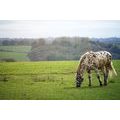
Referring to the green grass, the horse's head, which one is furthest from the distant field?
the horse's head

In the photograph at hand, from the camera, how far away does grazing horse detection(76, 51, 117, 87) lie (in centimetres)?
747

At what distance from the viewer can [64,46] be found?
746 centimetres

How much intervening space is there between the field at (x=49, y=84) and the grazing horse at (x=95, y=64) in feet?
0.22

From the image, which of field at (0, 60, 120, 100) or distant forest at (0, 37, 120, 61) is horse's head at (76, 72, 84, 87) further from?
distant forest at (0, 37, 120, 61)

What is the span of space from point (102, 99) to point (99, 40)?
0.78 metres

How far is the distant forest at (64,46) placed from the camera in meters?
7.43

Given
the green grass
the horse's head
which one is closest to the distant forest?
the green grass

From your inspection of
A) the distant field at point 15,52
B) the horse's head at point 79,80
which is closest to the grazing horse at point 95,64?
the horse's head at point 79,80

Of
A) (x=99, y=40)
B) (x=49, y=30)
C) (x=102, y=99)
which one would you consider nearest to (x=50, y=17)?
(x=49, y=30)

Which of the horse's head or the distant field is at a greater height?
the distant field

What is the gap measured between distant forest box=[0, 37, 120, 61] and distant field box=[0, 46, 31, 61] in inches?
1.8

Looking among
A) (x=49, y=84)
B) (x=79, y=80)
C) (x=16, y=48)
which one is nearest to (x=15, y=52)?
(x=16, y=48)

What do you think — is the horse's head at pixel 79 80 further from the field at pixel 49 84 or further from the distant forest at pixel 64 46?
the distant forest at pixel 64 46

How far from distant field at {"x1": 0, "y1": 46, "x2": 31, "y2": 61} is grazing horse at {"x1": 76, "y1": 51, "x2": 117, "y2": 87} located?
73 centimetres
